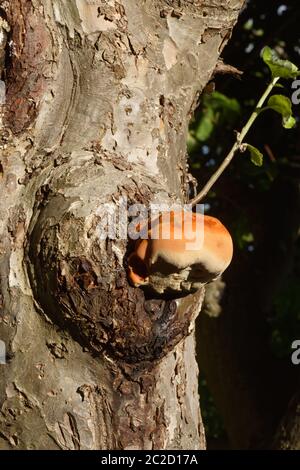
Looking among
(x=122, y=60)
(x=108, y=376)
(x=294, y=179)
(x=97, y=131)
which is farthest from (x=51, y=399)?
(x=294, y=179)

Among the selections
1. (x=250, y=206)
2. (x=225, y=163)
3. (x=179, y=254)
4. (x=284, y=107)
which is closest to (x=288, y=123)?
(x=284, y=107)

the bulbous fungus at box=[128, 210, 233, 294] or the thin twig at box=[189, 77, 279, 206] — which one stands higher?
the thin twig at box=[189, 77, 279, 206]

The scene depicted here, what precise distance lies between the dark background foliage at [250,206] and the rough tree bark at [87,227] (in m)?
1.20

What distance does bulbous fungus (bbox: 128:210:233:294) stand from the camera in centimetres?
103

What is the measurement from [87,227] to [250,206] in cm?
161

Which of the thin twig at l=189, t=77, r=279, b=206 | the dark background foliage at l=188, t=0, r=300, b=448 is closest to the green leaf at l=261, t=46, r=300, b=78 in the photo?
the thin twig at l=189, t=77, r=279, b=206

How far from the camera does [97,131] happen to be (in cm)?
122

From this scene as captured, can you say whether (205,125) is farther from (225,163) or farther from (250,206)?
(225,163)

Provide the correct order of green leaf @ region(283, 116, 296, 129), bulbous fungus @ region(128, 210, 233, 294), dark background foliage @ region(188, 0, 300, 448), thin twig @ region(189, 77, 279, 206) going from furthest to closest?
dark background foliage @ region(188, 0, 300, 448) → green leaf @ region(283, 116, 296, 129) → thin twig @ region(189, 77, 279, 206) → bulbous fungus @ region(128, 210, 233, 294)

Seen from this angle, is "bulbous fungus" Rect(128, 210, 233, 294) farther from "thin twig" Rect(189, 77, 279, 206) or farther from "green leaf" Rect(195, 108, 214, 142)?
"green leaf" Rect(195, 108, 214, 142)

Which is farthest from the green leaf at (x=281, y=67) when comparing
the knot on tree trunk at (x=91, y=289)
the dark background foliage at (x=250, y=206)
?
the dark background foliage at (x=250, y=206)

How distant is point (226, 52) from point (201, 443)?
157cm

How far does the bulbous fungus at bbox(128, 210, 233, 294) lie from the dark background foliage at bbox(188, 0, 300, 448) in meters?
1.40
